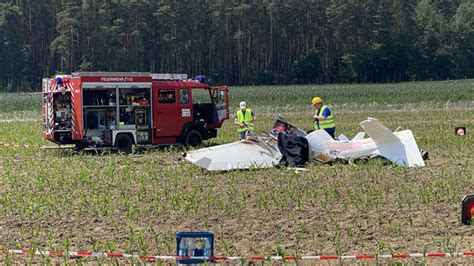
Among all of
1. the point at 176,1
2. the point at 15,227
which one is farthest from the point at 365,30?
the point at 15,227

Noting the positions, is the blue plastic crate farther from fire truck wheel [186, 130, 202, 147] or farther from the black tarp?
fire truck wheel [186, 130, 202, 147]

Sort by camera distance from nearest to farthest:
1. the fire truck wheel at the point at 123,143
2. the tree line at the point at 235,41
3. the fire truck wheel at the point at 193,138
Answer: the fire truck wheel at the point at 123,143 → the fire truck wheel at the point at 193,138 → the tree line at the point at 235,41

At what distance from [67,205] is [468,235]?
6.09 meters

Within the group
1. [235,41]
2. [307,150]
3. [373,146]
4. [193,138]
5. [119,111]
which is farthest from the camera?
[235,41]

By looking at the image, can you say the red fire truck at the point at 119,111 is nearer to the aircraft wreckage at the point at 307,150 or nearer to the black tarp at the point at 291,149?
the aircraft wreckage at the point at 307,150

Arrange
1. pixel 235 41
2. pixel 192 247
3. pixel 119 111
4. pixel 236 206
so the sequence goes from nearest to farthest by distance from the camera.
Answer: pixel 192 247
pixel 236 206
pixel 119 111
pixel 235 41

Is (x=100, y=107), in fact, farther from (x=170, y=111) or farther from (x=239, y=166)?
(x=239, y=166)

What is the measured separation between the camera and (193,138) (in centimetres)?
2278

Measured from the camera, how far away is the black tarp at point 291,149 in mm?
16406

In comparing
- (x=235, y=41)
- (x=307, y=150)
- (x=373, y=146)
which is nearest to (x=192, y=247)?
(x=307, y=150)

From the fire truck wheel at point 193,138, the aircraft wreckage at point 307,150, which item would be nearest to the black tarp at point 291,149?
the aircraft wreckage at point 307,150

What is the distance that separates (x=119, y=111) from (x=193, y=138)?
2.38 m

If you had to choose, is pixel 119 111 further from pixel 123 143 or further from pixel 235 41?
pixel 235 41

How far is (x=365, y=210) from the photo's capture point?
37.1 ft
